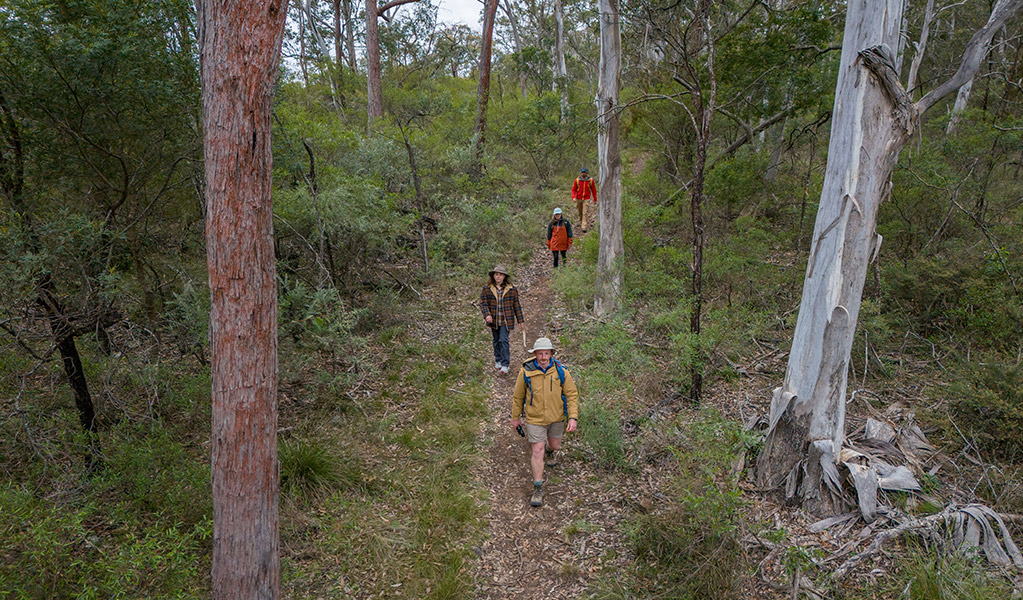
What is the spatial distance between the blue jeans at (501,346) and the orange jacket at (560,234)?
392 centimetres

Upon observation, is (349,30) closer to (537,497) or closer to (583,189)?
(583,189)

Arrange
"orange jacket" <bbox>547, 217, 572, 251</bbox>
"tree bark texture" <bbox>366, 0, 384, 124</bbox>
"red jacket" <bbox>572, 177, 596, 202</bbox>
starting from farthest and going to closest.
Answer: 1. "tree bark texture" <bbox>366, 0, 384, 124</bbox>
2. "red jacket" <bbox>572, 177, 596, 202</bbox>
3. "orange jacket" <bbox>547, 217, 572, 251</bbox>

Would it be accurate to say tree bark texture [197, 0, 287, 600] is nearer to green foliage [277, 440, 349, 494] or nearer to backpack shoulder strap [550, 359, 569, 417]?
green foliage [277, 440, 349, 494]

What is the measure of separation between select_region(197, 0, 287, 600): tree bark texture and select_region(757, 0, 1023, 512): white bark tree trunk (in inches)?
181

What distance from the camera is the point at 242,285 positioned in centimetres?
341

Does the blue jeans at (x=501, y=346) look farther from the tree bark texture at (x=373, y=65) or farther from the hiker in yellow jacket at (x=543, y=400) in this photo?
the tree bark texture at (x=373, y=65)

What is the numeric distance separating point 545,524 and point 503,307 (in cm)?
305

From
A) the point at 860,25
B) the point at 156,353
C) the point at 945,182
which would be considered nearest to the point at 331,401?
the point at 156,353

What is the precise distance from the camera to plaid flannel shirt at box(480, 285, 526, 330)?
716 cm

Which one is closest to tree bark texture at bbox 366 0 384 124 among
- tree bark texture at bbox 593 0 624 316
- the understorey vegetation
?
the understorey vegetation

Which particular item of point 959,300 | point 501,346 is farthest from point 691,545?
point 959,300

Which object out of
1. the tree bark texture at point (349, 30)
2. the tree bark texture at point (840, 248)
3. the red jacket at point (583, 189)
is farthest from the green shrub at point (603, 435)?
the tree bark texture at point (349, 30)

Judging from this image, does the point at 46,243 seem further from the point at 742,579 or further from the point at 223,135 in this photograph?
the point at 742,579

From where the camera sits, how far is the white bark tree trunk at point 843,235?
14.3 ft
